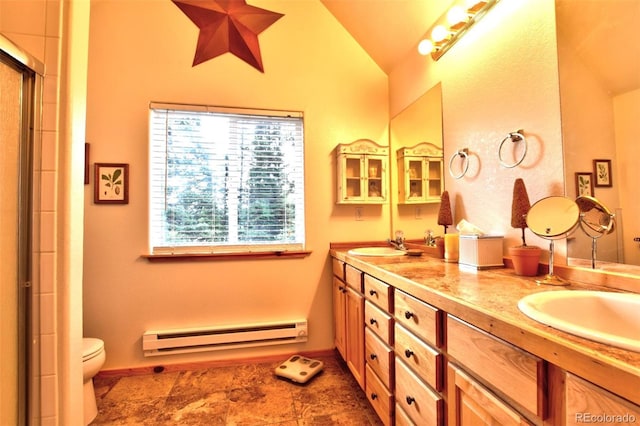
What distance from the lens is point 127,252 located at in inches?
80.0

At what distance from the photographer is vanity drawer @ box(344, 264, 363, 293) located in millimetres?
1629

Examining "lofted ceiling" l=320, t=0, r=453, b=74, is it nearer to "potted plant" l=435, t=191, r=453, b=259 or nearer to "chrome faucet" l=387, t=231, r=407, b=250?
"potted plant" l=435, t=191, r=453, b=259

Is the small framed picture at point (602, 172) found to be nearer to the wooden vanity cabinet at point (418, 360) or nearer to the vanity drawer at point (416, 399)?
the wooden vanity cabinet at point (418, 360)

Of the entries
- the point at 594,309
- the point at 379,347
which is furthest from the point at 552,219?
the point at 379,347

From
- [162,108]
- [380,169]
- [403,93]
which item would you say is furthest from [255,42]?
[380,169]

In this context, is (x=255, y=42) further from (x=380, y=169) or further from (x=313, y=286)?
(x=313, y=286)

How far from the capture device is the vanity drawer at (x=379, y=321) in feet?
4.08

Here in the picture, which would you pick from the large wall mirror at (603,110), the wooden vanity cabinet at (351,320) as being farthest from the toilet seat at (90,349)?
the large wall mirror at (603,110)

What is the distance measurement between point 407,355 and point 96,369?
174cm

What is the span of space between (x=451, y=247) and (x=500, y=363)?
2.92 feet

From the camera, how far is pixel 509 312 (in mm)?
689

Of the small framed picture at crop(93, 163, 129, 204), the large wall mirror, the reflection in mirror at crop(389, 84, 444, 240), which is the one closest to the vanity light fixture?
the reflection in mirror at crop(389, 84, 444, 240)

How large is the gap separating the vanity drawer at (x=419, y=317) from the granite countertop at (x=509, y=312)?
1.3 inches

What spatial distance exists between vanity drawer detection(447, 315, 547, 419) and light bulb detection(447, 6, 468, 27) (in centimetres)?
154
